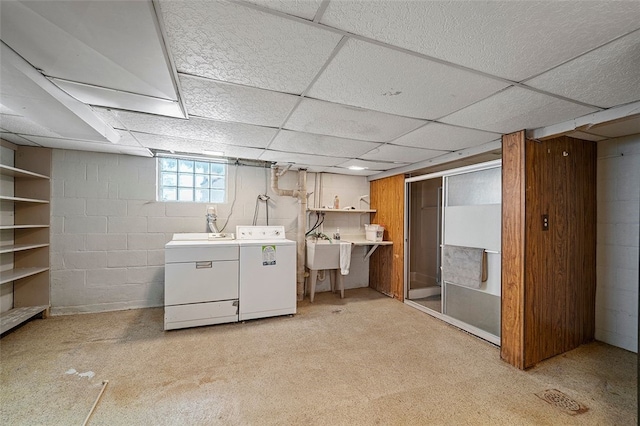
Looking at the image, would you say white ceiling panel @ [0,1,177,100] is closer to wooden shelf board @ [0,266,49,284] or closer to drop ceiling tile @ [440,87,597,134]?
drop ceiling tile @ [440,87,597,134]

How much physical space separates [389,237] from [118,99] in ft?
12.7

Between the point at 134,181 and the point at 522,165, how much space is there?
14.8 feet

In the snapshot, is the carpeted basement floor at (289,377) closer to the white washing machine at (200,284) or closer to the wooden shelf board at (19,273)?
the white washing machine at (200,284)

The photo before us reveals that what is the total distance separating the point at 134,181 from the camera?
356 centimetres

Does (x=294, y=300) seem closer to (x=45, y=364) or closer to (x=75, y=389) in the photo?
(x=75, y=389)

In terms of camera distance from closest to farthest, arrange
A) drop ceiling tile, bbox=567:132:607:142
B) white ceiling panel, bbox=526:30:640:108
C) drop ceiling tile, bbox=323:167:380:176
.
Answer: white ceiling panel, bbox=526:30:640:108 < drop ceiling tile, bbox=567:132:607:142 < drop ceiling tile, bbox=323:167:380:176

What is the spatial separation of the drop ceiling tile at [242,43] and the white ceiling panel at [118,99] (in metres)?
0.54

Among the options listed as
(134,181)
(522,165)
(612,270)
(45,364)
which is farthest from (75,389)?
(612,270)

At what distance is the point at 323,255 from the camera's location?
4.00 m

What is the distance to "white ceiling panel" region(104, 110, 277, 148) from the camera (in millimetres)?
2184

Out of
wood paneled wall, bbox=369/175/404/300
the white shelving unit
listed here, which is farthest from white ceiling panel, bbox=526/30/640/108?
the white shelving unit

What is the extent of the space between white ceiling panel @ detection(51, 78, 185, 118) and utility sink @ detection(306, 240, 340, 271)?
2548 millimetres

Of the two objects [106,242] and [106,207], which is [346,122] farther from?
[106,242]

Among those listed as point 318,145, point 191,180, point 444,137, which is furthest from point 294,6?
point 191,180
